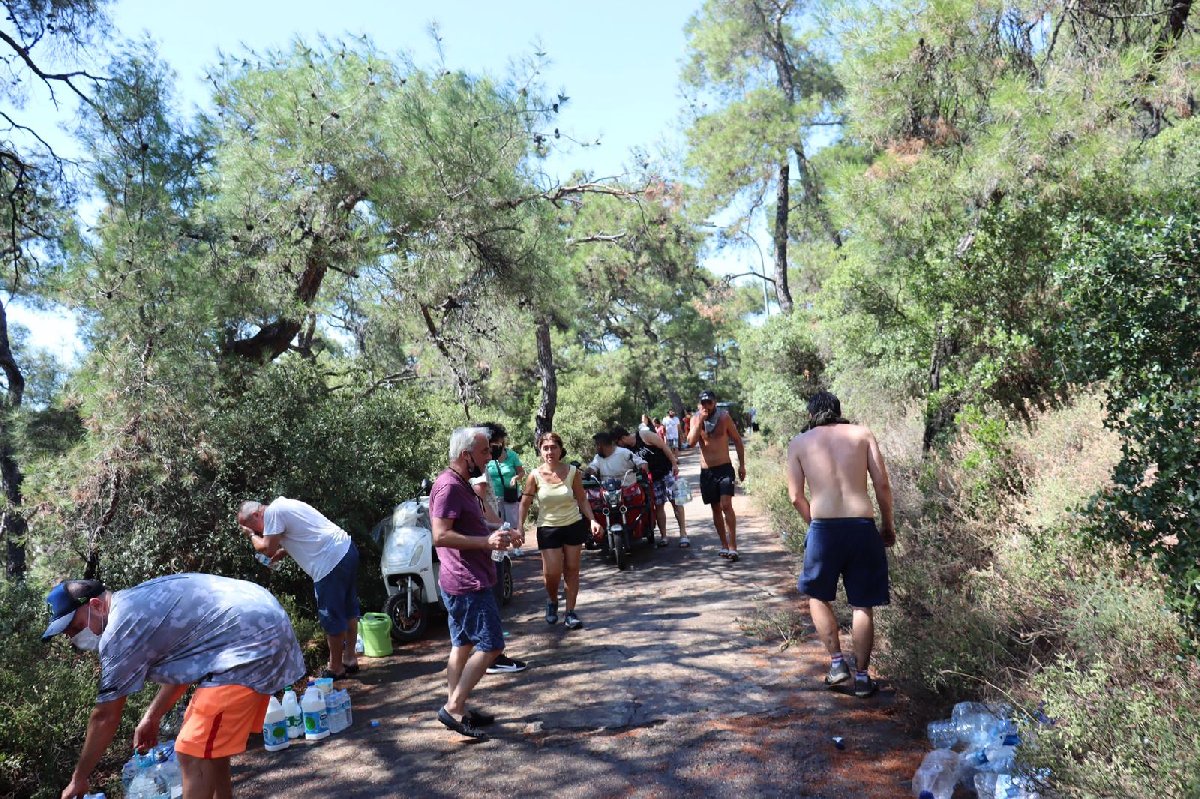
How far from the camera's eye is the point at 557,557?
22.0ft

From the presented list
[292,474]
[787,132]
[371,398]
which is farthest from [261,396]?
[787,132]

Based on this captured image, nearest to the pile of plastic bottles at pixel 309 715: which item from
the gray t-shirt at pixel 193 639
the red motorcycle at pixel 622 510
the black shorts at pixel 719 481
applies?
the gray t-shirt at pixel 193 639

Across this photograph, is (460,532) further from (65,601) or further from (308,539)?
(65,601)

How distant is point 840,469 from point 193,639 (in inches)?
137

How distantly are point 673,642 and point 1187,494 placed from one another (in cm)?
382

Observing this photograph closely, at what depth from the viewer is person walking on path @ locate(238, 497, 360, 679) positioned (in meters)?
5.39

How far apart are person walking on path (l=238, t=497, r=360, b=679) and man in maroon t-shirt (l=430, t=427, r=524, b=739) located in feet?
4.28

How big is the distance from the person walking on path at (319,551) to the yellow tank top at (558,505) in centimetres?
157

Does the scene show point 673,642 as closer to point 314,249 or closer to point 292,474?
point 292,474

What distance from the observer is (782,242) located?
1909 cm

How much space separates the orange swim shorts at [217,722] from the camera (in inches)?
124

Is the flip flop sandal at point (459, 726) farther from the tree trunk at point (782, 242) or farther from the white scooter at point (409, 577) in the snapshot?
the tree trunk at point (782, 242)

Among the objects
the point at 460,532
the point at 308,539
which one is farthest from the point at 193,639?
the point at 308,539

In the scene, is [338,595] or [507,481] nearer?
[338,595]
